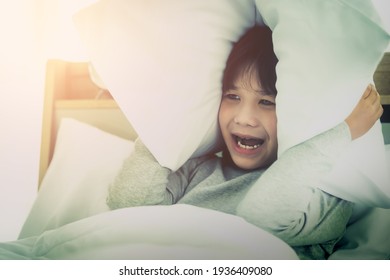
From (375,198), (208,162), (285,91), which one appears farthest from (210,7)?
(375,198)

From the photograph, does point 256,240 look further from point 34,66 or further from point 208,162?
point 34,66

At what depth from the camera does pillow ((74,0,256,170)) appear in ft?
3.49

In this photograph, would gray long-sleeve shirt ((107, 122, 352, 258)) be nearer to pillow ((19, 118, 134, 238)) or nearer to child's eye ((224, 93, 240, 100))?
pillow ((19, 118, 134, 238))

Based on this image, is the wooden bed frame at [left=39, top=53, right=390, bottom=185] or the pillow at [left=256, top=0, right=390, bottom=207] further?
the wooden bed frame at [left=39, top=53, right=390, bottom=185]

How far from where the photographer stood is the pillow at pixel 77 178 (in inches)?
43.3

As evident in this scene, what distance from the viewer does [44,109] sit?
3.68 feet

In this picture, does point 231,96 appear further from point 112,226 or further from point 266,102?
point 112,226

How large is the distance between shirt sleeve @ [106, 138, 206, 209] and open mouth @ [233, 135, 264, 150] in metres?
0.13

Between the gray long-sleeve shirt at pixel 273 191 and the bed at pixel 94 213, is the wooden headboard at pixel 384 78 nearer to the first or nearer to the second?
the gray long-sleeve shirt at pixel 273 191

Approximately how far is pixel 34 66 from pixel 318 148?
0.72 metres

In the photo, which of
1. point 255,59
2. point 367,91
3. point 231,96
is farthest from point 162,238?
point 367,91

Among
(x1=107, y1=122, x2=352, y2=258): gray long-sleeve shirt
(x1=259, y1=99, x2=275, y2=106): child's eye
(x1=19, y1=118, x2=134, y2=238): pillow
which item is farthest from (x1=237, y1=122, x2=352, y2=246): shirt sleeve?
(x1=19, y1=118, x2=134, y2=238): pillow

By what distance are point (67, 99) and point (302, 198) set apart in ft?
2.03

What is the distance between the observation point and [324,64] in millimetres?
1020
